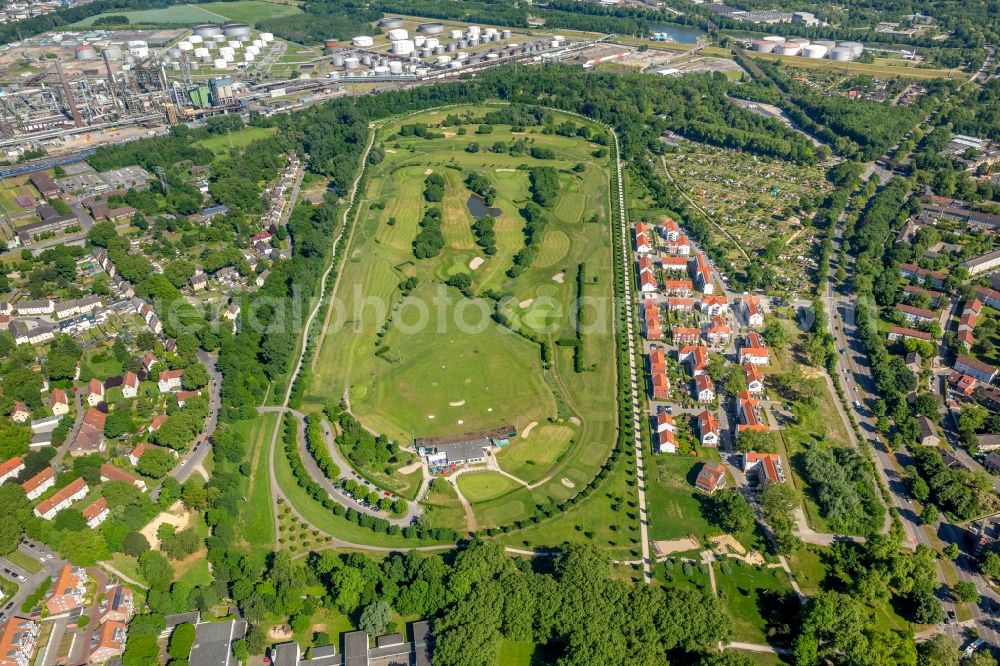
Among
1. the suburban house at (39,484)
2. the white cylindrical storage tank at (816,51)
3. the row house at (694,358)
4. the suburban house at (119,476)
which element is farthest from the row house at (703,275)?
the white cylindrical storage tank at (816,51)

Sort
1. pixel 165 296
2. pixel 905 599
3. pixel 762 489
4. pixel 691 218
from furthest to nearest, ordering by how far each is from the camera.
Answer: pixel 691 218, pixel 165 296, pixel 762 489, pixel 905 599

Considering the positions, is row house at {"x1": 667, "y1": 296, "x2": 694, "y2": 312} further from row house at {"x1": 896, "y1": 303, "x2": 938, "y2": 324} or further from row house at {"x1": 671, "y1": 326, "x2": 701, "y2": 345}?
row house at {"x1": 896, "y1": 303, "x2": 938, "y2": 324}

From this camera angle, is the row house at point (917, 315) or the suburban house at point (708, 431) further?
the row house at point (917, 315)

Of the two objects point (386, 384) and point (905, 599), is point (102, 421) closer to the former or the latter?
point (386, 384)

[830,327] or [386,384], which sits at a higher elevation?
[830,327]

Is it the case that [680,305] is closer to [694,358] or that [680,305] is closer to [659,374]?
[694,358]

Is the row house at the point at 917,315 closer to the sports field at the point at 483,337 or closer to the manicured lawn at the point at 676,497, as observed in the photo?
the sports field at the point at 483,337

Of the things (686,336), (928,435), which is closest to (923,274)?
(928,435)

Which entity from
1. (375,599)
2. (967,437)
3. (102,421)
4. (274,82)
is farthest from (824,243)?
(274,82)

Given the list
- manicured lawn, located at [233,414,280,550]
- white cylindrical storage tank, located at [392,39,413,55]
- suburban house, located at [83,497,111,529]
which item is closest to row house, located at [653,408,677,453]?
manicured lawn, located at [233,414,280,550]
